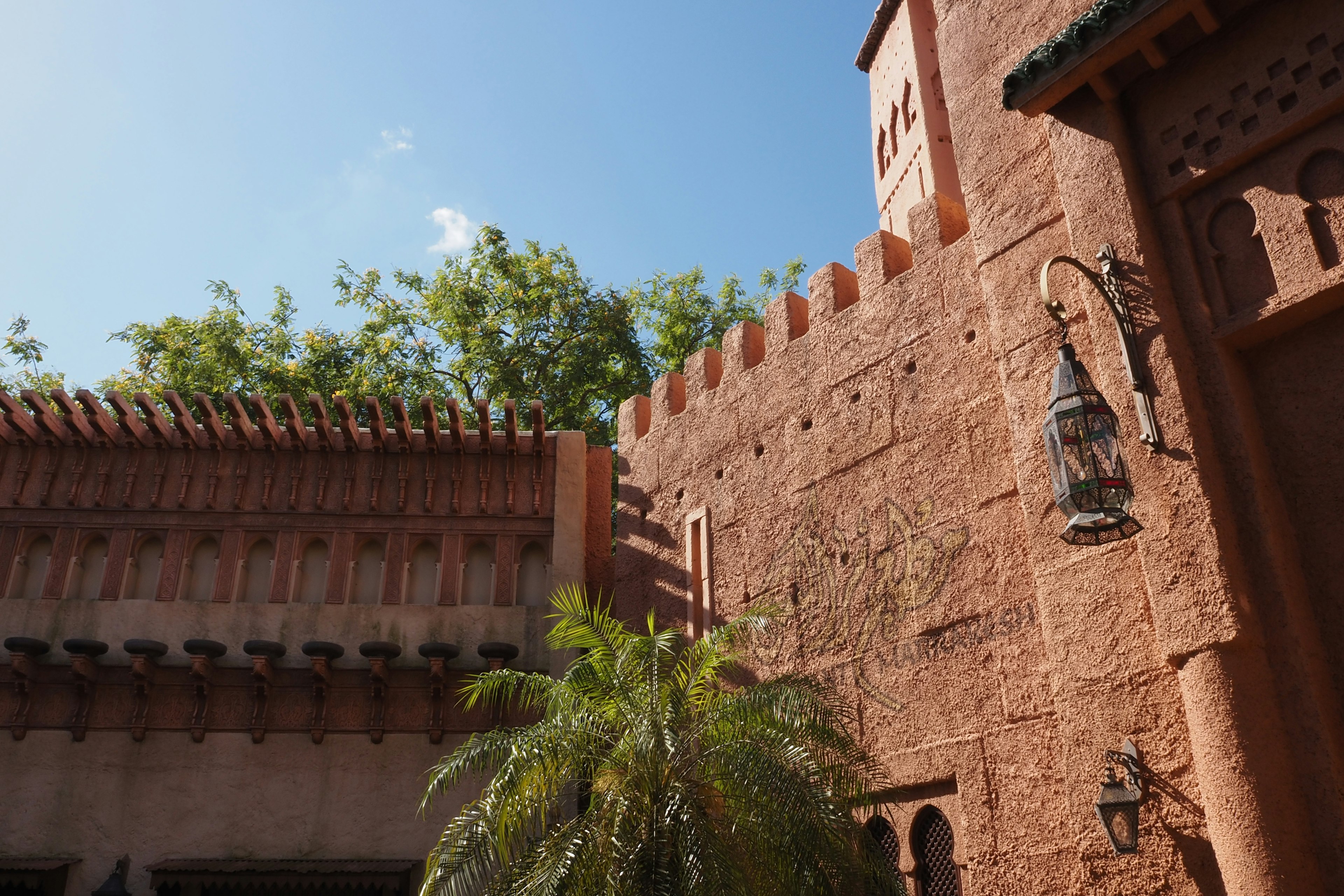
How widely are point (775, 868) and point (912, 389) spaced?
10.9 feet

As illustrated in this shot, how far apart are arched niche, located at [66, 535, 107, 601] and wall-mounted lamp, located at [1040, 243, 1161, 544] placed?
9.34 metres

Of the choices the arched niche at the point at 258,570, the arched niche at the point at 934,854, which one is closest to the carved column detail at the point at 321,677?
the arched niche at the point at 258,570

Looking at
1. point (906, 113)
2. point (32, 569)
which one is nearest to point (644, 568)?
point (32, 569)

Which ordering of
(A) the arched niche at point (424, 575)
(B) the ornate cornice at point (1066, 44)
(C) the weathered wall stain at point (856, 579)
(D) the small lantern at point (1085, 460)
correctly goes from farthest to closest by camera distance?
(A) the arched niche at point (424, 575) → (C) the weathered wall stain at point (856, 579) → (B) the ornate cornice at point (1066, 44) → (D) the small lantern at point (1085, 460)

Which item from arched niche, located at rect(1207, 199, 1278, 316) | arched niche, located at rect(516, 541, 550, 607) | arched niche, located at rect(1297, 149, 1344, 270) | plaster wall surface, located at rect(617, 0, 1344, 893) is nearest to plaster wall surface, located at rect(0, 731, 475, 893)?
arched niche, located at rect(516, 541, 550, 607)

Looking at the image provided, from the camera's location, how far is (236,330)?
57.3 feet

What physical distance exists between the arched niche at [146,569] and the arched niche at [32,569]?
2.61 ft

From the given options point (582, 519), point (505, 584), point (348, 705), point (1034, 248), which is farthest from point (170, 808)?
point (1034, 248)

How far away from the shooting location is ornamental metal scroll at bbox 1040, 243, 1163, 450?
5051 millimetres

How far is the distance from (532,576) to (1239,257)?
7.26 m

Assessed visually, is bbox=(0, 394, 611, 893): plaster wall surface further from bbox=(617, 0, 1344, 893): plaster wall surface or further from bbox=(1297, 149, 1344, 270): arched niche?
bbox=(1297, 149, 1344, 270): arched niche

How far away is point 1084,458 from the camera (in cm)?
461

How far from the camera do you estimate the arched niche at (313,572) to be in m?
10.6

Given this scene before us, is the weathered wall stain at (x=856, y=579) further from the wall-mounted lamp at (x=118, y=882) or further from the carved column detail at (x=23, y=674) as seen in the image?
the carved column detail at (x=23, y=674)
